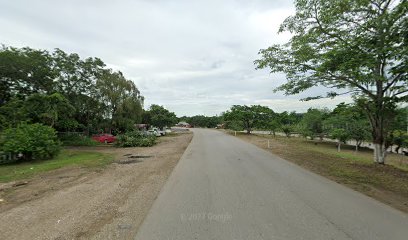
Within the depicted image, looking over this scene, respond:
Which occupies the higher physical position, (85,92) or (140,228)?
(85,92)

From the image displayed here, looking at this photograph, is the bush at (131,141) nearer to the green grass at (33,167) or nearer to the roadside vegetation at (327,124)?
the green grass at (33,167)

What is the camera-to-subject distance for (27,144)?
13297mm

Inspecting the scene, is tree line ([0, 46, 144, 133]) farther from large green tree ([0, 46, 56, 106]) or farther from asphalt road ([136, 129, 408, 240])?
asphalt road ([136, 129, 408, 240])

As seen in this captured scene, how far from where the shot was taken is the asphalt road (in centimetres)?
353

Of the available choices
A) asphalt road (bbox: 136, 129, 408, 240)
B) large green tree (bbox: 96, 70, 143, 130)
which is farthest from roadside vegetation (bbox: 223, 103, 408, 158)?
large green tree (bbox: 96, 70, 143, 130)

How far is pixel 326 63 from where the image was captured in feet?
26.0

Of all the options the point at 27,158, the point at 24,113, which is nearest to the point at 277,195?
the point at 27,158

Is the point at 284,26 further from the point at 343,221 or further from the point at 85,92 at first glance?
the point at 85,92

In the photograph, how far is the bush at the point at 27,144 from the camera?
43.0ft

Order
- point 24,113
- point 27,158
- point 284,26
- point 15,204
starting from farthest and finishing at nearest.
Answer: point 24,113 → point 27,158 → point 284,26 → point 15,204

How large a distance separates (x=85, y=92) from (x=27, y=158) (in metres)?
13.1

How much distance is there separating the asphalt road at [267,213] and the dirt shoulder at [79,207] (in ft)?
1.51

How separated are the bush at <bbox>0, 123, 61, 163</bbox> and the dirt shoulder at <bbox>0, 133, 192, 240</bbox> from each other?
262 inches

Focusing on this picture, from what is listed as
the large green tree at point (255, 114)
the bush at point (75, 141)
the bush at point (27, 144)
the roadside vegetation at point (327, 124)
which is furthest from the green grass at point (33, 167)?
the large green tree at point (255, 114)
